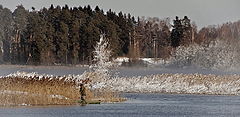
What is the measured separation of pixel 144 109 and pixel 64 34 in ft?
218

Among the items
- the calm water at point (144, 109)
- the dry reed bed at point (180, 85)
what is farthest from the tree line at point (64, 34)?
the calm water at point (144, 109)

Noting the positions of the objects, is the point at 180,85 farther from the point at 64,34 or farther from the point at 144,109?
the point at 64,34

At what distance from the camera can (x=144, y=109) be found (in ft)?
112

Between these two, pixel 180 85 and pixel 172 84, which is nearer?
pixel 180 85

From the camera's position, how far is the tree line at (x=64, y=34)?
97750mm

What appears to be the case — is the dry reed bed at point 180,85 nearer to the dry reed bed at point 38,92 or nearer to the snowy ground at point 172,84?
the snowy ground at point 172,84

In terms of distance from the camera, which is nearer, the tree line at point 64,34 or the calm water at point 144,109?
the calm water at point 144,109

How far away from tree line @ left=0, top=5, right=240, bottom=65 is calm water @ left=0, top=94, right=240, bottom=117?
5705 cm

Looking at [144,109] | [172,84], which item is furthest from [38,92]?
[172,84]

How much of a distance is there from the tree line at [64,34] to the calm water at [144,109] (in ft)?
187

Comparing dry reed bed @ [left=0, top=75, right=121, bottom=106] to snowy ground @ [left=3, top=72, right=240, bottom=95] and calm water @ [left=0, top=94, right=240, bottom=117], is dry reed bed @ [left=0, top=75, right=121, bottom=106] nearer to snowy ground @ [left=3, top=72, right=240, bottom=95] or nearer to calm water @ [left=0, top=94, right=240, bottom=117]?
calm water @ [left=0, top=94, right=240, bottom=117]

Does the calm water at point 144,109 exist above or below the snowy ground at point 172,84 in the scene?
below

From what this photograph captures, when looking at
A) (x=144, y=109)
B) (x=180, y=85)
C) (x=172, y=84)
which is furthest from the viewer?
(x=172, y=84)

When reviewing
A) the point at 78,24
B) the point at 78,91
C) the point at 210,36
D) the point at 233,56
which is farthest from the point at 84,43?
the point at 78,91
